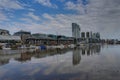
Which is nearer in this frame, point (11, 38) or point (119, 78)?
point (119, 78)

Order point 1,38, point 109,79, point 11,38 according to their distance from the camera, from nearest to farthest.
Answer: point 109,79, point 1,38, point 11,38

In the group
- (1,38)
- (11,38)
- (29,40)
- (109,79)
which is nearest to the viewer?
(109,79)

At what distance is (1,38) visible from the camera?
321 ft

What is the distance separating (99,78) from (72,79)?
2847 millimetres

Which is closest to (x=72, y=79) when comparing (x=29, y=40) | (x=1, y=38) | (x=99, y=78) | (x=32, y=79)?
(x=99, y=78)

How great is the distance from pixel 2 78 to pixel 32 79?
340 centimetres

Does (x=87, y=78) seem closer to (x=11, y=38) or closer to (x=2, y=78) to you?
(x=2, y=78)

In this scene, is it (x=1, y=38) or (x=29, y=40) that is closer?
(x=1, y=38)

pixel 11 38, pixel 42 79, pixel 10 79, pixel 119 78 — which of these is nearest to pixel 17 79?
pixel 10 79

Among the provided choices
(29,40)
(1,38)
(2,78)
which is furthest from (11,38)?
(2,78)

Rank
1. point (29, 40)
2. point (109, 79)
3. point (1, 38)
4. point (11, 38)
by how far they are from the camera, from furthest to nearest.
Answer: point (29, 40) → point (11, 38) → point (1, 38) → point (109, 79)

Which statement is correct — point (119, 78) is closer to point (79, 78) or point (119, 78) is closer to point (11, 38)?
point (79, 78)

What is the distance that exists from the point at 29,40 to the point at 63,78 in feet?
407

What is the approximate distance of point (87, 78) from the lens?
58.6ft
